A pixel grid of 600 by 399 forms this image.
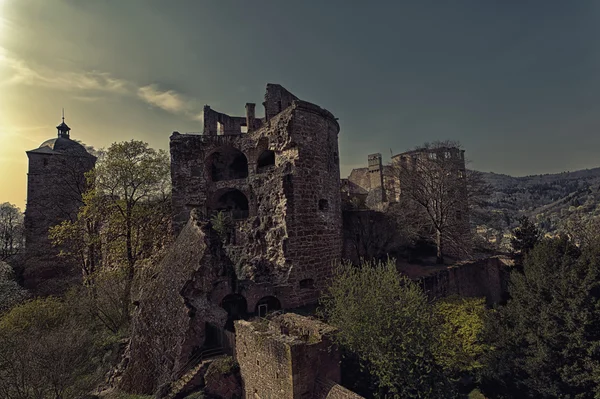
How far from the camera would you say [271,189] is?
17.1 m

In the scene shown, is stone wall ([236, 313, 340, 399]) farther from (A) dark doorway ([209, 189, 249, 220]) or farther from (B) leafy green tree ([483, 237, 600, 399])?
(A) dark doorway ([209, 189, 249, 220])

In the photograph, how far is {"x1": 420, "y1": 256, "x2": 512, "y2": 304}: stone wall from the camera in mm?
19109

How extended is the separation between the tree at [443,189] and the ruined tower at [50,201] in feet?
82.0

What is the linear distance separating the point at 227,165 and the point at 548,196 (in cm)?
14600

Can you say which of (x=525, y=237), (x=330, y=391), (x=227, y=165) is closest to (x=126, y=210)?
(x=227, y=165)

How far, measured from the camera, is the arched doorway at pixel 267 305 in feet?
49.1

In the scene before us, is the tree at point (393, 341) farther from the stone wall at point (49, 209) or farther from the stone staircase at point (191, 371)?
the stone wall at point (49, 209)

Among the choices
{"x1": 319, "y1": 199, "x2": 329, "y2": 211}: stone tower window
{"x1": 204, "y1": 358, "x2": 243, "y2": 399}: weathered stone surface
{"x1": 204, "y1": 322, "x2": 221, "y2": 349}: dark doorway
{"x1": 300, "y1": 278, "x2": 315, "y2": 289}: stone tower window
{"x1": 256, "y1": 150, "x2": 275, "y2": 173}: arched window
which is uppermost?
{"x1": 256, "y1": 150, "x2": 275, "y2": 173}: arched window

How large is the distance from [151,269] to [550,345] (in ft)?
58.2

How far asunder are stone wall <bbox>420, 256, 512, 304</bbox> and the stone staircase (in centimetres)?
1363

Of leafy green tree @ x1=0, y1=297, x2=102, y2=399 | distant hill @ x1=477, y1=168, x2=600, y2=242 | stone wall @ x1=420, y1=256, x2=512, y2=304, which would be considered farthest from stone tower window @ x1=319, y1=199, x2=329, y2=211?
distant hill @ x1=477, y1=168, x2=600, y2=242

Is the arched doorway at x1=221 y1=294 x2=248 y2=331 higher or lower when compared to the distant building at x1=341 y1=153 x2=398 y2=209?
lower

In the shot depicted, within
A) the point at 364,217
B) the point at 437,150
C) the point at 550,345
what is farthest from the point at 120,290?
the point at 437,150

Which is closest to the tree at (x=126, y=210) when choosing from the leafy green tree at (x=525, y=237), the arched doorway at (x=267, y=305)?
the arched doorway at (x=267, y=305)
